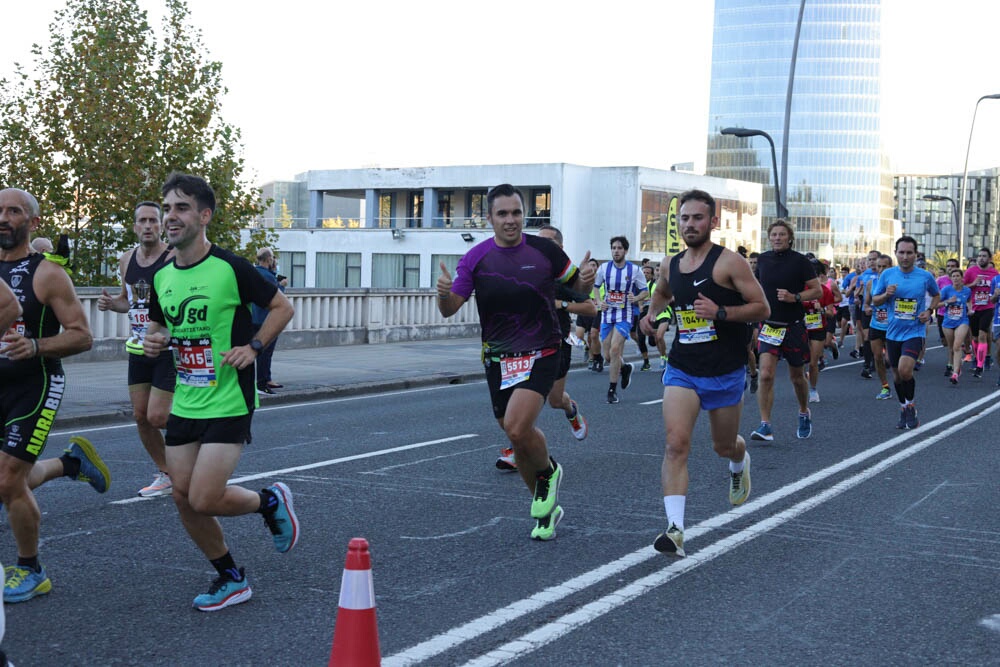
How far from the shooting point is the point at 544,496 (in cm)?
669

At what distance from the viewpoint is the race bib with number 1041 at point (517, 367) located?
21.8 ft

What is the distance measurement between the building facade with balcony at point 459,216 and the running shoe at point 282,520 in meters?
55.6

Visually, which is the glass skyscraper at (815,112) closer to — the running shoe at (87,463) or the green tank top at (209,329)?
the running shoe at (87,463)

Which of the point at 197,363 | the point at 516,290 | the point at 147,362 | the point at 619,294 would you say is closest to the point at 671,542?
the point at 516,290

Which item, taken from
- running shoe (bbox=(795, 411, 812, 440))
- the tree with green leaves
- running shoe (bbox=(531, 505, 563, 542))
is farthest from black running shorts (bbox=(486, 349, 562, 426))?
the tree with green leaves

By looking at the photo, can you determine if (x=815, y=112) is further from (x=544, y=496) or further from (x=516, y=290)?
(x=544, y=496)

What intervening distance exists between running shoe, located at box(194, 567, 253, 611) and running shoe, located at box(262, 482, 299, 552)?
29 cm

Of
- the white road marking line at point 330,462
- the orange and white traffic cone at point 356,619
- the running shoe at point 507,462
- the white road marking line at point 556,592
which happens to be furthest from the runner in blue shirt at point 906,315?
the orange and white traffic cone at point 356,619

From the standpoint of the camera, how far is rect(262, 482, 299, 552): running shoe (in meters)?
5.43

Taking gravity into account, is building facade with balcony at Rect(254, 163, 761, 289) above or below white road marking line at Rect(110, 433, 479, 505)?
above

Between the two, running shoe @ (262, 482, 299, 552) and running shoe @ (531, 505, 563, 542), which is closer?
running shoe @ (262, 482, 299, 552)

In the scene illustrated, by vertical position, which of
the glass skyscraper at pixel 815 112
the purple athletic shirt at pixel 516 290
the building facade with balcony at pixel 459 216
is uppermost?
the glass skyscraper at pixel 815 112

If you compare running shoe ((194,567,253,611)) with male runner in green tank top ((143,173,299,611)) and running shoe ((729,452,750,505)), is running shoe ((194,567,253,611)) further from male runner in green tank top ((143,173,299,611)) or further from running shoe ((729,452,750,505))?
running shoe ((729,452,750,505))

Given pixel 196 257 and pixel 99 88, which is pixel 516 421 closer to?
pixel 196 257
